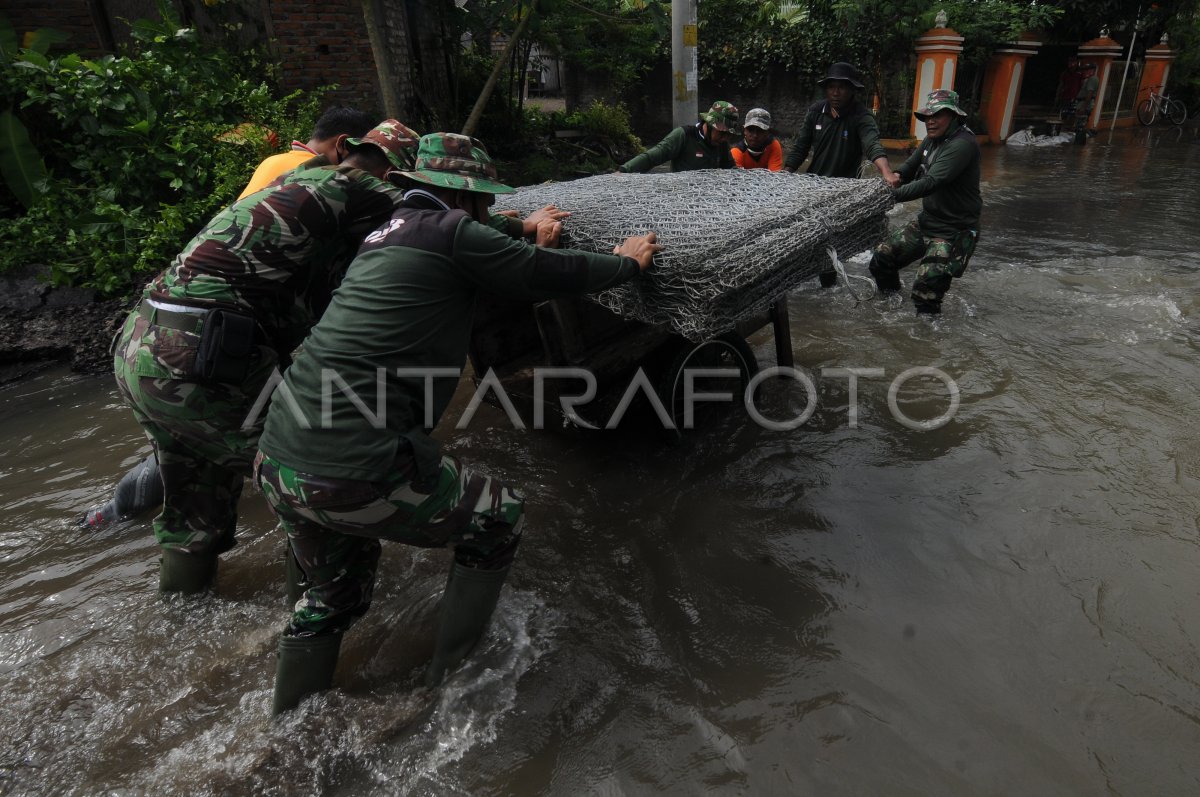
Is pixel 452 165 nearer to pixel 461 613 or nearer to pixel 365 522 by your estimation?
pixel 365 522

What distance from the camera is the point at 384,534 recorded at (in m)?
1.97

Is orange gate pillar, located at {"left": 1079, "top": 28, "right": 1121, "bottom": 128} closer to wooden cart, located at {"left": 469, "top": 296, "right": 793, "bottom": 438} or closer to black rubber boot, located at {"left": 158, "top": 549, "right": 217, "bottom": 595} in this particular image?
wooden cart, located at {"left": 469, "top": 296, "right": 793, "bottom": 438}

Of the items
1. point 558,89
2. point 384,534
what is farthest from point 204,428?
point 558,89

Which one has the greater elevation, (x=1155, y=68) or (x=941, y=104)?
(x=941, y=104)

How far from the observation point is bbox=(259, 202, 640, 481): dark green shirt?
1.84 m

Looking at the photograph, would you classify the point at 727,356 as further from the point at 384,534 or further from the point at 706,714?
the point at 384,534

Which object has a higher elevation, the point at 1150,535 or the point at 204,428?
the point at 204,428

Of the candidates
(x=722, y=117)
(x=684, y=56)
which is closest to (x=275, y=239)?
(x=722, y=117)

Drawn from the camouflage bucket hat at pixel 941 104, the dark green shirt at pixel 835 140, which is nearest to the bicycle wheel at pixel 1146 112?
the dark green shirt at pixel 835 140

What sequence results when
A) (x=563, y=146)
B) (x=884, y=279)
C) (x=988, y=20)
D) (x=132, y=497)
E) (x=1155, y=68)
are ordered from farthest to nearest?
1. (x=1155, y=68)
2. (x=988, y=20)
3. (x=563, y=146)
4. (x=884, y=279)
5. (x=132, y=497)

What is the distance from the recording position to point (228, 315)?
221 cm

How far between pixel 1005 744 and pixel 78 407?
16.8 feet

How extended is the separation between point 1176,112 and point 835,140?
16.8m

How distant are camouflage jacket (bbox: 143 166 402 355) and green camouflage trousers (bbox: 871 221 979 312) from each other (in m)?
4.06
